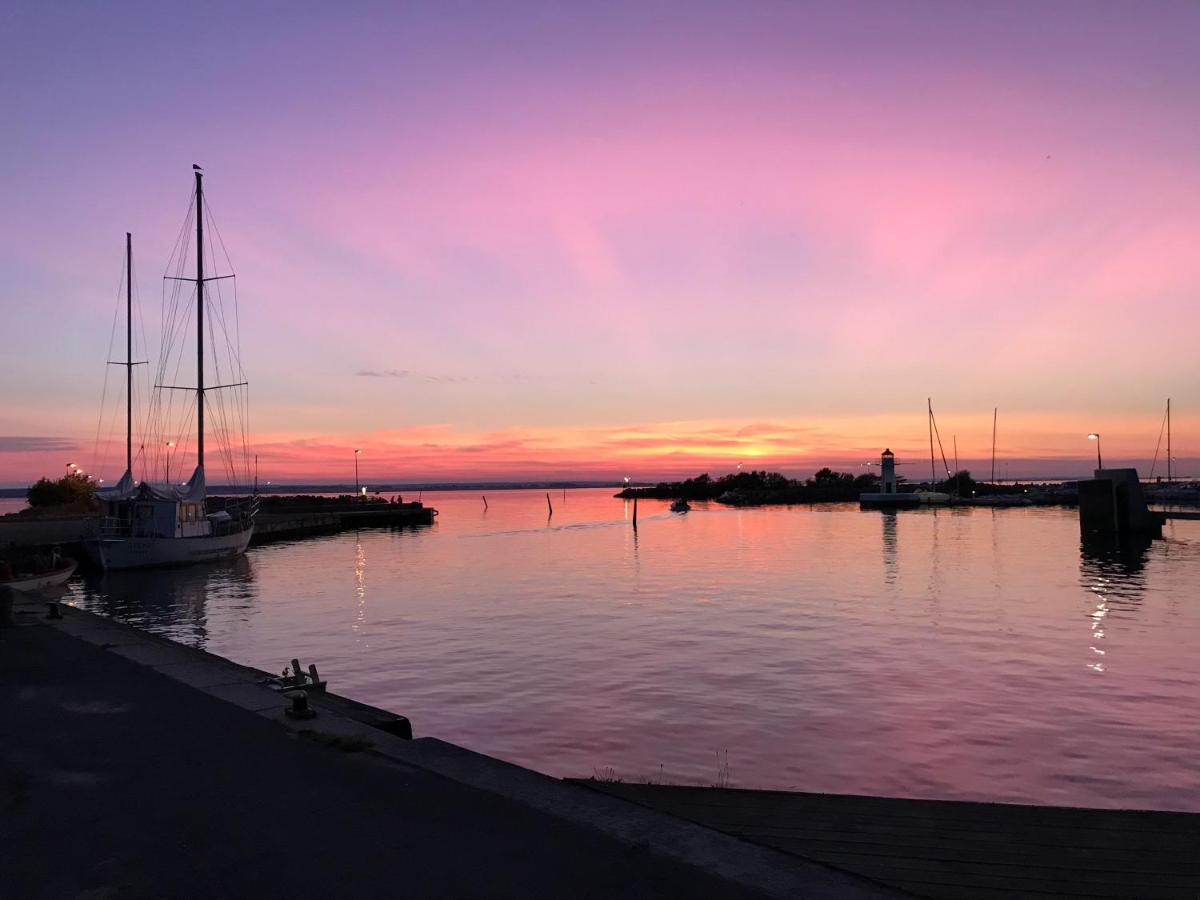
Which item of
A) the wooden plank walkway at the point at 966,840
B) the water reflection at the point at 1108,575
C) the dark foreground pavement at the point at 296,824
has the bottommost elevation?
the water reflection at the point at 1108,575

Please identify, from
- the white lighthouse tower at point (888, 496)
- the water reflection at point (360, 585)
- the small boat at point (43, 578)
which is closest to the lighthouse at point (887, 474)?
the white lighthouse tower at point (888, 496)

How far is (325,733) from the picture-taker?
28.7 ft

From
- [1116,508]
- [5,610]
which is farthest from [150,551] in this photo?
[1116,508]

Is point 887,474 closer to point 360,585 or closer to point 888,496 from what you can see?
point 888,496

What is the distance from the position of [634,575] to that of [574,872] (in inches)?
1467

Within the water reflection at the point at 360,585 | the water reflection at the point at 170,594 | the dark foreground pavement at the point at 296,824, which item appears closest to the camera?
the dark foreground pavement at the point at 296,824

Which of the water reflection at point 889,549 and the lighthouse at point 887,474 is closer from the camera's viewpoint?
the water reflection at point 889,549

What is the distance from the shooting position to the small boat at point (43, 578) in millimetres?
26641

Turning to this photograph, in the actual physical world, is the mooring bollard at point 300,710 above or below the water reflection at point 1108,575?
above

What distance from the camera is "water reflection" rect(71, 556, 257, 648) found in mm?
28281

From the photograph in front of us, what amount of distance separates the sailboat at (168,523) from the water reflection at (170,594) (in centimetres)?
82

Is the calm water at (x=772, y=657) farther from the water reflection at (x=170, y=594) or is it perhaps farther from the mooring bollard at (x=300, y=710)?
the mooring bollard at (x=300, y=710)

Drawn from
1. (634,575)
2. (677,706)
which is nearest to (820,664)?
(677,706)

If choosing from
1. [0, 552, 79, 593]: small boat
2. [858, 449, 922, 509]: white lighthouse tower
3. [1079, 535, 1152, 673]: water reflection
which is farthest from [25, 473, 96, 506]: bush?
[858, 449, 922, 509]: white lighthouse tower
